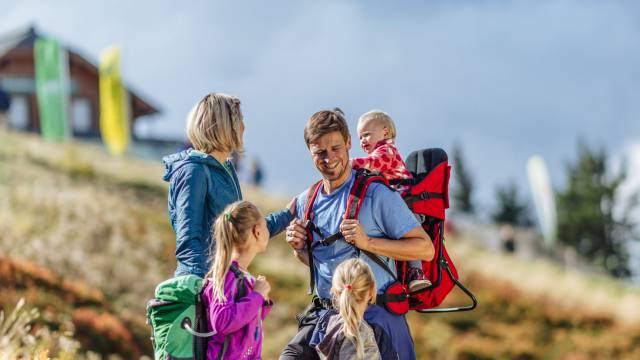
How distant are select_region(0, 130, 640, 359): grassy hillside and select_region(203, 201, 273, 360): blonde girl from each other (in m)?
7.06

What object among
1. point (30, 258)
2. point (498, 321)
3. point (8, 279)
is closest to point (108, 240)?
point (30, 258)

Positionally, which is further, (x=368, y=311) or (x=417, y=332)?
(x=417, y=332)

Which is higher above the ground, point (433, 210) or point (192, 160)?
point (192, 160)

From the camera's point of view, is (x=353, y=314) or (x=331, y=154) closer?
(x=353, y=314)

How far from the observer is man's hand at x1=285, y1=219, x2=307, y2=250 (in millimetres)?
4199

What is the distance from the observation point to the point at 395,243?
13.3 ft

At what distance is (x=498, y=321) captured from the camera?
2048 cm

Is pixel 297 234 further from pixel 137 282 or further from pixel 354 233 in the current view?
pixel 137 282

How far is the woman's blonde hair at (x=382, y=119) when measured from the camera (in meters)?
4.55

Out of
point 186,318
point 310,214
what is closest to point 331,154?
point 310,214

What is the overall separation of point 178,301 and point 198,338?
0.18 meters

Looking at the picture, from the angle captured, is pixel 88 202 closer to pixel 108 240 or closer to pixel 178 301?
pixel 108 240

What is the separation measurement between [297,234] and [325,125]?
0.51m

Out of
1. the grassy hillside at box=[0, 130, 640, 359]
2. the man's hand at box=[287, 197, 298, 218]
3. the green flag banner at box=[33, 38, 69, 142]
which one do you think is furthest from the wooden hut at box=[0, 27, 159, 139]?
the man's hand at box=[287, 197, 298, 218]
